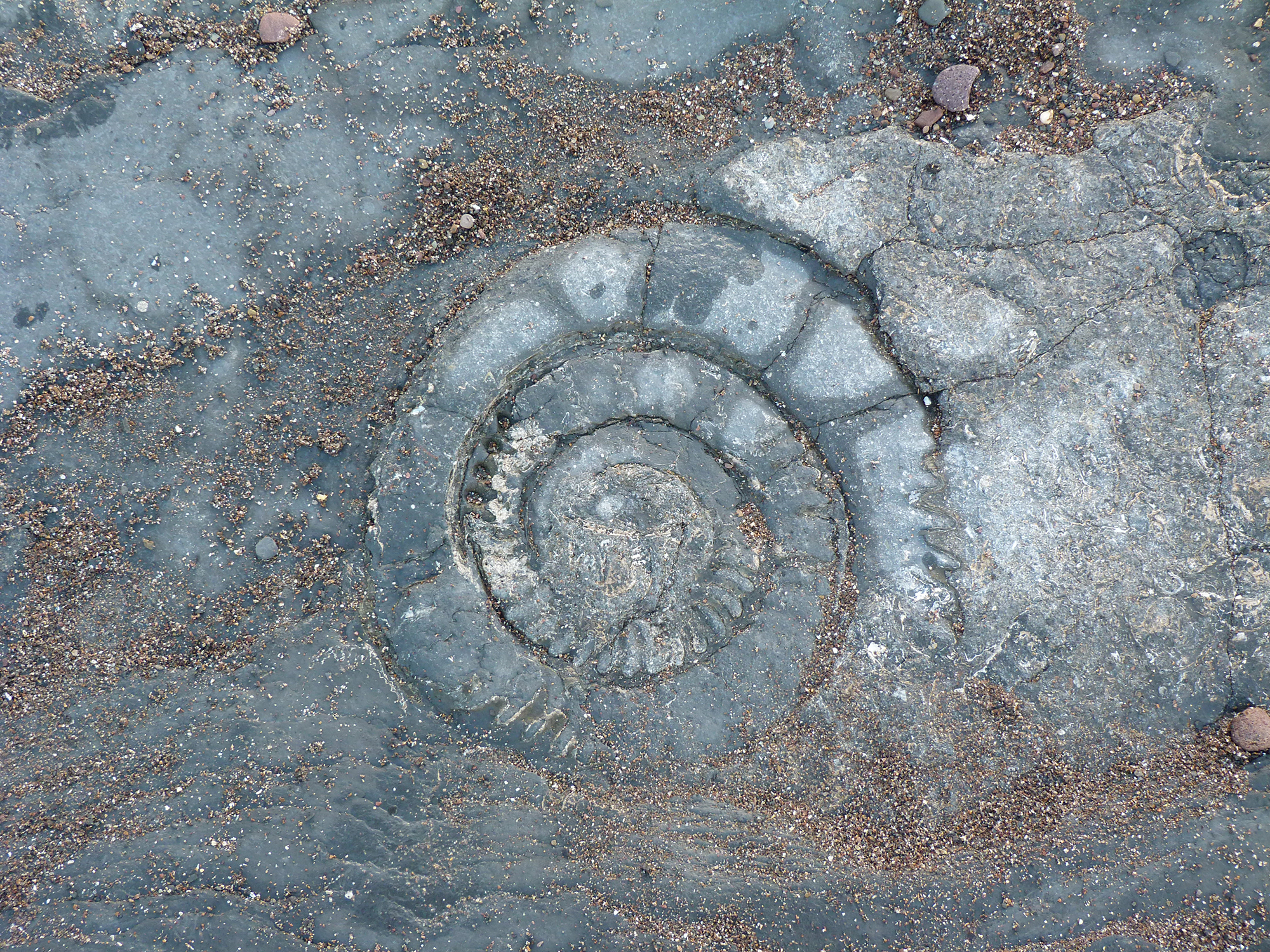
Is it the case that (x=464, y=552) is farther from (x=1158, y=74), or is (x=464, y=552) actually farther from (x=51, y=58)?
(x=1158, y=74)

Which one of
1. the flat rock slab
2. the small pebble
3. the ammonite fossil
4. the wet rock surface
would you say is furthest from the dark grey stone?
the small pebble

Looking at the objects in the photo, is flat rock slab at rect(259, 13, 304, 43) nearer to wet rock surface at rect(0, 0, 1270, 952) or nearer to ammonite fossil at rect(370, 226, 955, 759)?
wet rock surface at rect(0, 0, 1270, 952)

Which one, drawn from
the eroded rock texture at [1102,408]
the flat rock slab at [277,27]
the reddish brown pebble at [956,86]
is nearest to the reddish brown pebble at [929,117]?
the reddish brown pebble at [956,86]

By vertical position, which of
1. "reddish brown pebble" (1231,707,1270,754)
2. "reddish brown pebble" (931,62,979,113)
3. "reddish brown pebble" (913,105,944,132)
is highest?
"reddish brown pebble" (931,62,979,113)

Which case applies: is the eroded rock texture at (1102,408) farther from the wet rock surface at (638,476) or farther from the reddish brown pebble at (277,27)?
the reddish brown pebble at (277,27)

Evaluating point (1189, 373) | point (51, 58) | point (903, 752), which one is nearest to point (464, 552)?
point (903, 752)

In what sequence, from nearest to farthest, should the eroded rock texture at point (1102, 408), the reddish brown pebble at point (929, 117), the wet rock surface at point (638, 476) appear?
the wet rock surface at point (638, 476) → the eroded rock texture at point (1102, 408) → the reddish brown pebble at point (929, 117)
